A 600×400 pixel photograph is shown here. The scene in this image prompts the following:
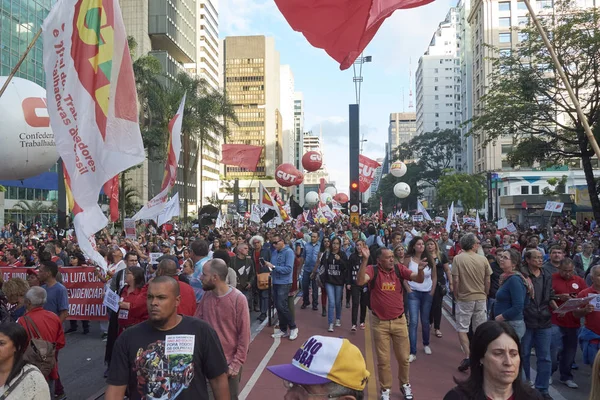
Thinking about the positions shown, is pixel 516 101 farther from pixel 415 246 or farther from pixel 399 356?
pixel 399 356

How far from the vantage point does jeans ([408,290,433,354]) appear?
26.6ft

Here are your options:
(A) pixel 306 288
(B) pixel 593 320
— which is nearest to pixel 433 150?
(A) pixel 306 288

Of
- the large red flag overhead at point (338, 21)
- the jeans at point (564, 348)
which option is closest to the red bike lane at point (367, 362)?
the jeans at point (564, 348)

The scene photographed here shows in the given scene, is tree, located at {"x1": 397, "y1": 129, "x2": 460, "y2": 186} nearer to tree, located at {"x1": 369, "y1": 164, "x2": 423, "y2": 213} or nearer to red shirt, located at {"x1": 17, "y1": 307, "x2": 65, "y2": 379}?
tree, located at {"x1": 369, "y1": 164, "x2": 423, "y2": 213}

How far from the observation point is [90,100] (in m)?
5.95

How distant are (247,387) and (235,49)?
444 ft

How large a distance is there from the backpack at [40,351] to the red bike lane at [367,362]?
2.50 metres

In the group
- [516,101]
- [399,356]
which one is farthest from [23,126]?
[516,101]

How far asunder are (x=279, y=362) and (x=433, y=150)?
86387 mm

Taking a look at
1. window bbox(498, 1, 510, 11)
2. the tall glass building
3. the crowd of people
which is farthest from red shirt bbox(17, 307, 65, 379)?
window bbox(498, 1, 510, 11)

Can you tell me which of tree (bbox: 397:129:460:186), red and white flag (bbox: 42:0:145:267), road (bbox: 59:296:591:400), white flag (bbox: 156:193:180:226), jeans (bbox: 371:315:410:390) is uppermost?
tree (bbox: 397:129:460:186)

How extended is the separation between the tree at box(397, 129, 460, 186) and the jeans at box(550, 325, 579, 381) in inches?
3301

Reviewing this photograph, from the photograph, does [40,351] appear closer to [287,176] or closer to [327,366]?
[327,366]

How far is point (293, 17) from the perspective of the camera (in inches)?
214
